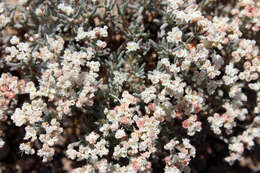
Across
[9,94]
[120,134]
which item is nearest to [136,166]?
[120,134]

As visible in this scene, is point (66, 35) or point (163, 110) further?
point (66, 35)

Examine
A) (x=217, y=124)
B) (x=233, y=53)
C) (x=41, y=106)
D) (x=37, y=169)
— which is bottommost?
(x=37, y=169)

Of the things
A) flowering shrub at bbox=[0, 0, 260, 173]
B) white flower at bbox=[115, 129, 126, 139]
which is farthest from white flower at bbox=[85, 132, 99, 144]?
white flower at bbox=[115, 129, 126, 139]

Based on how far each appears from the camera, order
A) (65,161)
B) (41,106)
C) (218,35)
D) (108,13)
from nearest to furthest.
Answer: (41,106) → (218,35) → (108,13) → (65,161)

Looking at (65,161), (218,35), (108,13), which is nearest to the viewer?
(218,35)

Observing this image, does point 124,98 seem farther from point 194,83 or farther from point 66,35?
point 66,35

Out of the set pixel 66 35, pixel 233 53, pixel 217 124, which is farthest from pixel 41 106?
pixel 233 53

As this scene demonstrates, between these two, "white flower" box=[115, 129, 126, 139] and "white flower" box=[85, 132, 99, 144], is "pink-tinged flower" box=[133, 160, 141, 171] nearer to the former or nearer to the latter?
"white flower" box=[115, 129, 126, 139]

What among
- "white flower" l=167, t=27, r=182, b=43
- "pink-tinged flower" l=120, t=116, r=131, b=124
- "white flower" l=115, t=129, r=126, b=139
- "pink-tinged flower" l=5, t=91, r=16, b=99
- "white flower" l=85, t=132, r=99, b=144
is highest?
"white flower" l=167, t=27, r=182, b=43
